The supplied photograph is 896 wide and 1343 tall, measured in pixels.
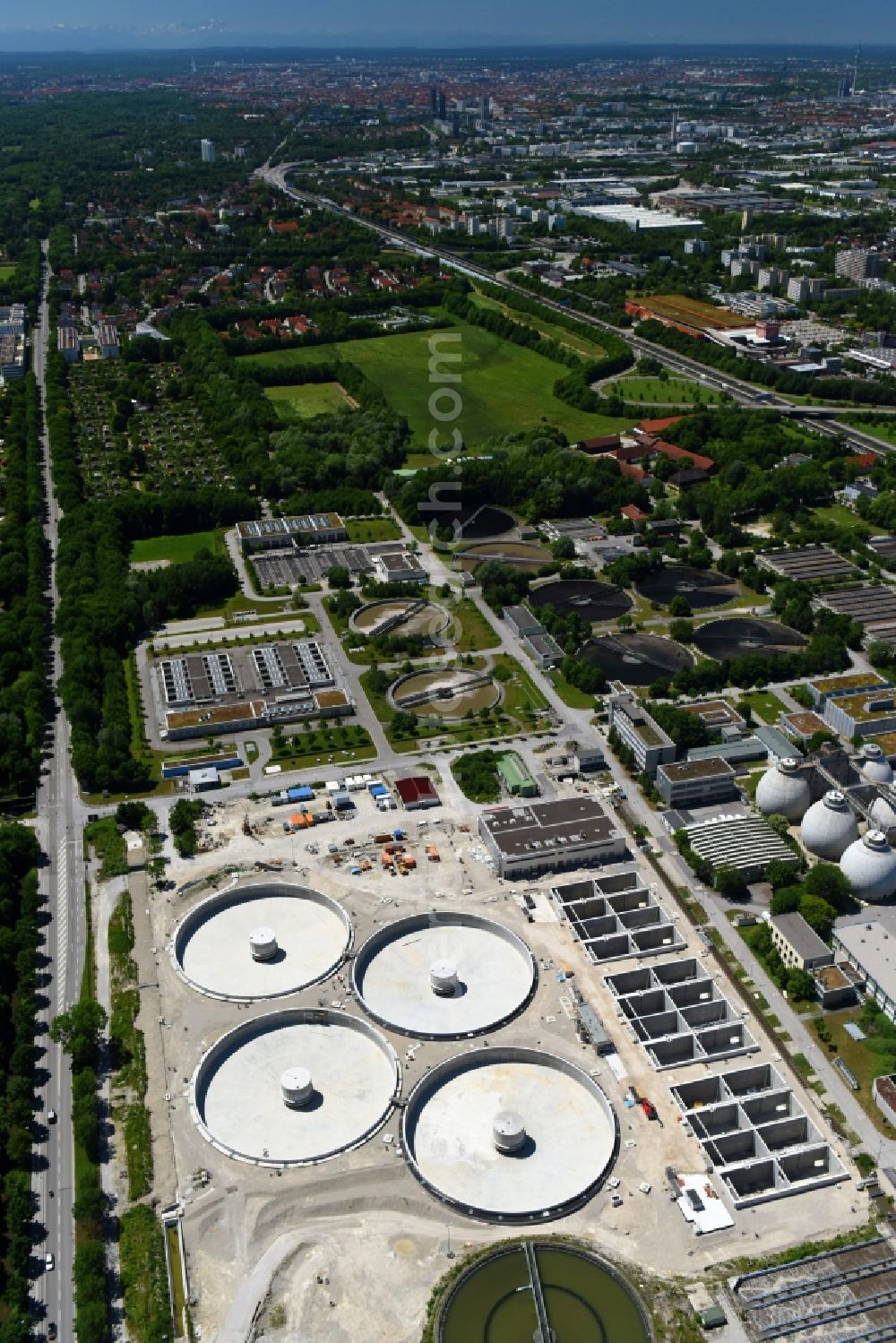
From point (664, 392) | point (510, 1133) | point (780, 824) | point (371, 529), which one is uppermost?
point (664, 392)

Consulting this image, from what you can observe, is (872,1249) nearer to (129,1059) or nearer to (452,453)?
(129,1059)

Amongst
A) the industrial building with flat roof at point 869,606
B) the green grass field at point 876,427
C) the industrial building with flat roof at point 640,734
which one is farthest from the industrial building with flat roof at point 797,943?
the green grass field at point 876,427

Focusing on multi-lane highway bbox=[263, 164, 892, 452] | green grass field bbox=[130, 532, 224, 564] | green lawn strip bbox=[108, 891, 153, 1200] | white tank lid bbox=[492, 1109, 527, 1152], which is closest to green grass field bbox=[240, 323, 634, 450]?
multi-lane highway bbox=[263, 164, 892, 452]

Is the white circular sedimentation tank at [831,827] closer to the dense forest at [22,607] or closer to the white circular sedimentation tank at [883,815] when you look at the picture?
the white circular sedimentation tank at [883,815]

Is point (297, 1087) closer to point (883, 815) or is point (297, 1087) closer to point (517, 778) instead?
point (517, 778)

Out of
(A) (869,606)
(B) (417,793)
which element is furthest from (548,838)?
(A) (869,606)

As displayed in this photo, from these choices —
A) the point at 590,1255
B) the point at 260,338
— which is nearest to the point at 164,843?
the point at 590,1255
